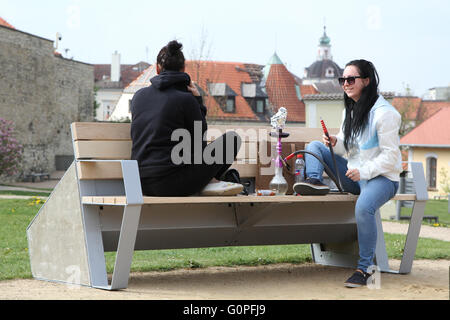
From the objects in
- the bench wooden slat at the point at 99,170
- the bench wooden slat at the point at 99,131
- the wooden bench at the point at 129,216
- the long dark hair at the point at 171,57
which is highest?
the long dark hair at the point at 171,57

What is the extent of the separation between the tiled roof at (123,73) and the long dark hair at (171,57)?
70095 millimetres

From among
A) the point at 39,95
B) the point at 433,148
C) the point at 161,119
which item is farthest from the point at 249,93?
the point at 161,119

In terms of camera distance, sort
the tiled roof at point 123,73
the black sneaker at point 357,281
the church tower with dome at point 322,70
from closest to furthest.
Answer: the black sneaker at point 357,281 → the tiled roof at point 123,73 → the church tower with dome at point 322,70

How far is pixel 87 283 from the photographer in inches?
199

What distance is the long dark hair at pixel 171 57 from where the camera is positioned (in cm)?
518

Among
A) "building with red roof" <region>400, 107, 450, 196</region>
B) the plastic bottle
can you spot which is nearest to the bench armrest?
the plastic bottle

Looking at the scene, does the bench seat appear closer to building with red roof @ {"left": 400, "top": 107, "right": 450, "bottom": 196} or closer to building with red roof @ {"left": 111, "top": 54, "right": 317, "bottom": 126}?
building with red roof @ {"left": 400, "top": 107, "right": 450, "bottom": 196}

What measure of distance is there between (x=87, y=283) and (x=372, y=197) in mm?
1940

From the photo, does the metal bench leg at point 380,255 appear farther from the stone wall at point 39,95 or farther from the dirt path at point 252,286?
the stone wall at point 39,95

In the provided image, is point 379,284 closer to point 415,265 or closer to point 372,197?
point 372,197

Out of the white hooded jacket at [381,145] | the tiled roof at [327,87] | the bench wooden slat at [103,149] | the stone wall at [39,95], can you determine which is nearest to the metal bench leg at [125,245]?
the bench wooden slat at [103,149]

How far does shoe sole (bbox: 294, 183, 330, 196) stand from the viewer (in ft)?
17.4

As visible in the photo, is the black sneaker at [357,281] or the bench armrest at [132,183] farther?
the black sneaker at [357,281]

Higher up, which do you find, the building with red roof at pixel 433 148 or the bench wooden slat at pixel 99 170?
the bench wooden slat at pixel 99 170
